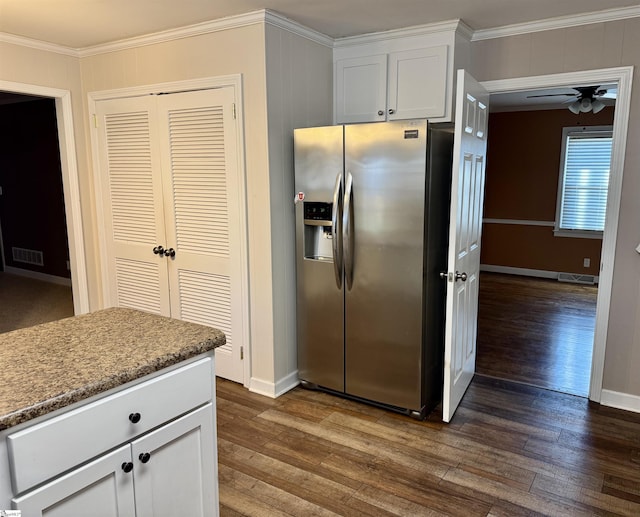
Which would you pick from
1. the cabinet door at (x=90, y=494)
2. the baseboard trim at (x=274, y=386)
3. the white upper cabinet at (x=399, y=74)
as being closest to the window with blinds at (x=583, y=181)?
the white upper cabinet at (x=399, y=74)

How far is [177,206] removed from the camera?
346 cm

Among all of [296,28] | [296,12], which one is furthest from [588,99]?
[296,12]

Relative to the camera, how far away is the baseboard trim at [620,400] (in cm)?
306

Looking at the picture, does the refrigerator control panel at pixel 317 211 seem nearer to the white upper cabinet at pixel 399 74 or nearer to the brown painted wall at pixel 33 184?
the white upper cabinet at pixel 399 74

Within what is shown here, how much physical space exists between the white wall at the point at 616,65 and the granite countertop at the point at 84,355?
2.55m

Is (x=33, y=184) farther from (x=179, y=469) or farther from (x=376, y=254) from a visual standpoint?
(x=179, y=469)

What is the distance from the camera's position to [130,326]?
176 centimetres

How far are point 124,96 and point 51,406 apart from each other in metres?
2.90

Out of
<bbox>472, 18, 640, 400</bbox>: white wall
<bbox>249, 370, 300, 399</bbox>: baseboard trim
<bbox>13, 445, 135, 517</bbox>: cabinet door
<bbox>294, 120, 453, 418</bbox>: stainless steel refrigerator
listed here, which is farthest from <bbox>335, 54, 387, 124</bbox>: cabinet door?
<bbox>13, 445, 135, 517</bbox>: cabinet door

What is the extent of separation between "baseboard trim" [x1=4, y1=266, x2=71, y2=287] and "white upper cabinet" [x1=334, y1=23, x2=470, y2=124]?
4534 millimetres

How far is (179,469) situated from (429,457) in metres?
1.47

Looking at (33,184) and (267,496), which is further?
(33,184)

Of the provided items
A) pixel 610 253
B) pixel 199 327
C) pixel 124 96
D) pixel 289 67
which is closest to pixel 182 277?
pixel 124 96

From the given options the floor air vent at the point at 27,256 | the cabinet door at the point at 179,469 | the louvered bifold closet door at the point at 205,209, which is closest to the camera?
the cabinet door at the point at 179,469
